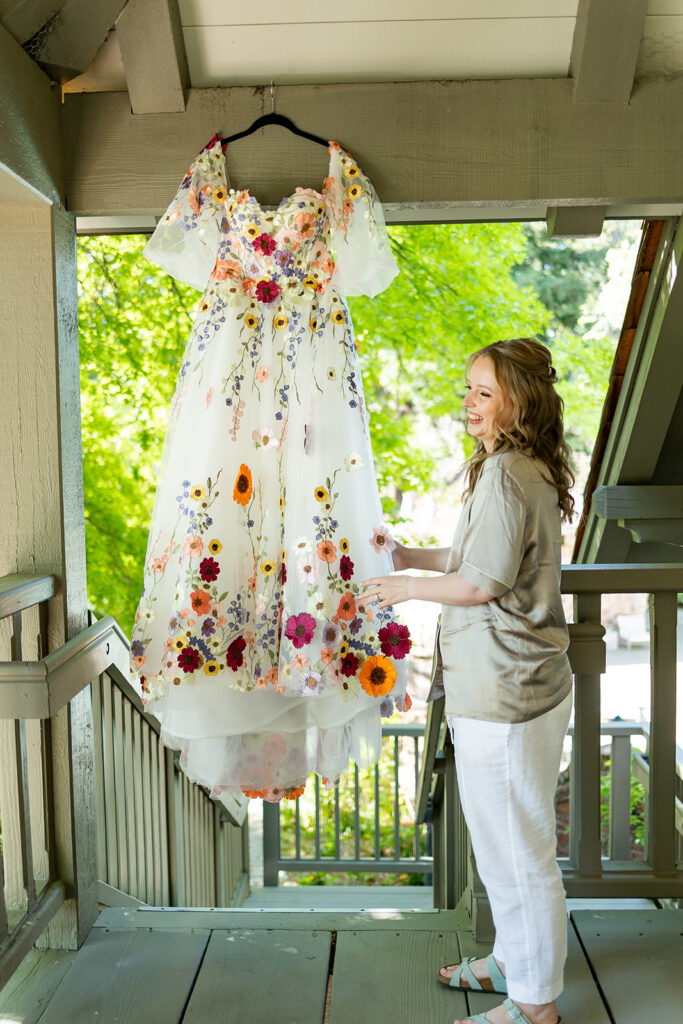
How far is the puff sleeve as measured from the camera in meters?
1.66

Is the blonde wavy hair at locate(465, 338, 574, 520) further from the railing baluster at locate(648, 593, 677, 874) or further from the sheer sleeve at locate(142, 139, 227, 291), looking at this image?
Answer: the sheer sleeve at locate(142, 139, 227, 291)

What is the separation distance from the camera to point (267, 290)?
212cm

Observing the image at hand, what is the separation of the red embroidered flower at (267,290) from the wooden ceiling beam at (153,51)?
49cm

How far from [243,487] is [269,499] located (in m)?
0.07

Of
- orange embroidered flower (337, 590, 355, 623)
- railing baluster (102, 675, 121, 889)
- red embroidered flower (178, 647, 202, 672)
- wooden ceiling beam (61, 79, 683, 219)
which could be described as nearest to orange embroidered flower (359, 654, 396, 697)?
orange embroidered flower (337, 590, 355, 623)

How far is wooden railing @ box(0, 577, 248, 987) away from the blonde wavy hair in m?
1.05

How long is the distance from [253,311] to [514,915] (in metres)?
1.48

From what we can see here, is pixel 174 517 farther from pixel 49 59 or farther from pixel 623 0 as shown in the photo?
pixel 623 0

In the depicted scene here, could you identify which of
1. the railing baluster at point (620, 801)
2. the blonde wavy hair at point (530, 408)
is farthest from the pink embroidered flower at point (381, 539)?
the railing baluster at point (620, 801)

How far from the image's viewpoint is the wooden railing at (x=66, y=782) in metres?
1.91

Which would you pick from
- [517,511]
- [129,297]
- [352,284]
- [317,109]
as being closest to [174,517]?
[352,284]

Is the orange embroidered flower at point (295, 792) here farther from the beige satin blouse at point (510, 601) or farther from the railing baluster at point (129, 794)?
the railing baluster at point (129, 794)

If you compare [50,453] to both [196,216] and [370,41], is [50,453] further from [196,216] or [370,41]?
[370,41]

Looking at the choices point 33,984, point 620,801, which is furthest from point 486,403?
point 620,801
